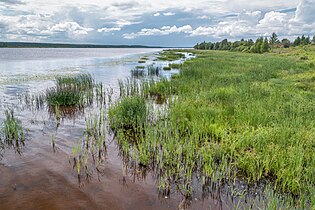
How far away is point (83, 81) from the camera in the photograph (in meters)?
20.9

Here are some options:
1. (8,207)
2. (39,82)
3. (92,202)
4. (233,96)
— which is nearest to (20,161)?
(8,207)

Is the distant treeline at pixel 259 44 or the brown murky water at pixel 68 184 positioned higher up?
the distant treeline at pixel 259 44

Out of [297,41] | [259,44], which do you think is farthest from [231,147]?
[297,41]

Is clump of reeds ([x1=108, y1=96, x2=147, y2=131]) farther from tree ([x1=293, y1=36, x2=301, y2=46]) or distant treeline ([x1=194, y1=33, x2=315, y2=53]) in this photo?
tree ([x1=293, y1=36, x2=301, y2=46])

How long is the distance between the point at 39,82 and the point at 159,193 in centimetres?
2195

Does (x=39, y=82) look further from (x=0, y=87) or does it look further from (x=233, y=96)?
(x=233, y=96)

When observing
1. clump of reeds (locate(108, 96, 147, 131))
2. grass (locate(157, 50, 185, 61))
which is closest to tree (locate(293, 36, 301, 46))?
grass (locate(157, 50, 185, 61))

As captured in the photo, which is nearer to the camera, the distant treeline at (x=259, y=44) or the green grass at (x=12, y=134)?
the green grass at (x=12, y=134)

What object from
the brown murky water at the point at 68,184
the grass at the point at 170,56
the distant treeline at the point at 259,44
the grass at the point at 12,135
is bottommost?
the brown murky water at the point at 68,184

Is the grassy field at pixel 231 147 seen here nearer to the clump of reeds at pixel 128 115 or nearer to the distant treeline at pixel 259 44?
the clump of reeds at pixel 128 115

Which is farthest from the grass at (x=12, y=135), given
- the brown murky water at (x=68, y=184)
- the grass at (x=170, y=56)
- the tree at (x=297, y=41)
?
the tree at (x=297, y=41)

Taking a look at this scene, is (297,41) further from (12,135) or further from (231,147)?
(12,135)

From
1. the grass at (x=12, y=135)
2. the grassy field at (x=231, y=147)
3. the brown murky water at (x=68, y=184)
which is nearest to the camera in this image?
the brown murky water at (x=68, y=184)

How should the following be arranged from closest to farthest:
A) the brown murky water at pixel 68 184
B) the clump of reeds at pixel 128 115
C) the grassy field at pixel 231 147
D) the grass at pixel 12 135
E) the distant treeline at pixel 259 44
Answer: the brown murky water at pixel 68 184 → the grassy field at pixel 231 147 → the grass at pixel 12 135 → the clump of reeds at pixel 128 115 → the distant treeline at pixel 259 44
